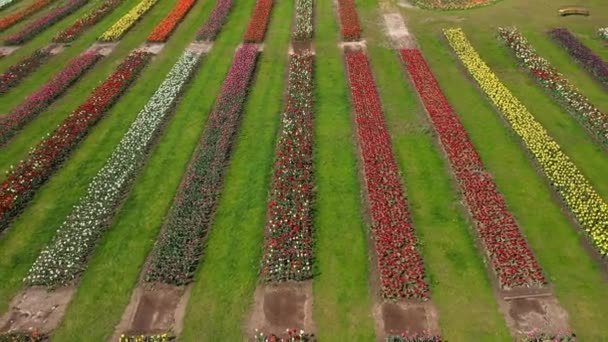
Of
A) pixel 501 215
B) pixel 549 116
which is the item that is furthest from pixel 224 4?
pixel 501 215

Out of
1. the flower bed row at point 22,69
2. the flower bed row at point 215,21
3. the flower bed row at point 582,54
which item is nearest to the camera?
the flower bed row at point 582,54

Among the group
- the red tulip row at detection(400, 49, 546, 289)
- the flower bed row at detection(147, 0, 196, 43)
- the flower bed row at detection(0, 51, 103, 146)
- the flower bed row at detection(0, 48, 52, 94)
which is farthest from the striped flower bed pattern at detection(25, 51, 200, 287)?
the red tulip row at detection(400, 49, 546, 289)

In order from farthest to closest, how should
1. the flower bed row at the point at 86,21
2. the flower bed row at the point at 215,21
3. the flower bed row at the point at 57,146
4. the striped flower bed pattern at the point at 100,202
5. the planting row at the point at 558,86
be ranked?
1. the flower bed row at the point at 86,21
2. the flower bed row at the point at 215,21
3. the planting row at the point at 558,86
4. the flower bed row at the point at 57,146
5. the striped flower bed pattern at the point at 100,202

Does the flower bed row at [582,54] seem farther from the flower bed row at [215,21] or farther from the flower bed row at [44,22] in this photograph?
the flower bed row at [44,22]

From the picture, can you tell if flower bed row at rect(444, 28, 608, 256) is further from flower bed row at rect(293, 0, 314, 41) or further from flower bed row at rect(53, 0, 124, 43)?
flower bed row at rect(53, 0, 124, 43)

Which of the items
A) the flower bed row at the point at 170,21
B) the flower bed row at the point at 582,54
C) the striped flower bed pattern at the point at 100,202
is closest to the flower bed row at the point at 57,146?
the striped flower bed pattern at the point at 100,202

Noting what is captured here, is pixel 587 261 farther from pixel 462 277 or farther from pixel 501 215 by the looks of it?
pixel 462 277
